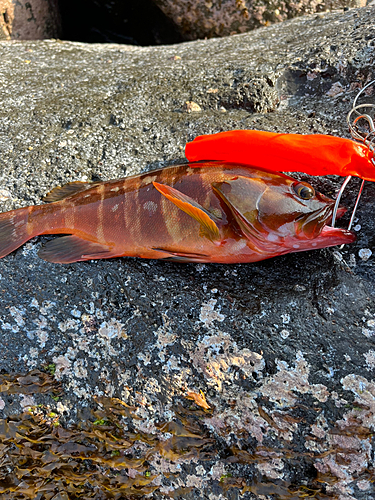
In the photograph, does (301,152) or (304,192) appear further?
(301,152)

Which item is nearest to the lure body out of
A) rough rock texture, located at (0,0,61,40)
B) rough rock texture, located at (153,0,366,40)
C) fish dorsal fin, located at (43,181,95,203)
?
fish dorsal fin, located at (43,181,95,203)

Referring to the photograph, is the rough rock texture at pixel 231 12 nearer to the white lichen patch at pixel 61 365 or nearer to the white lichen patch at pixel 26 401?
the white lichen patch at pixel 61 365

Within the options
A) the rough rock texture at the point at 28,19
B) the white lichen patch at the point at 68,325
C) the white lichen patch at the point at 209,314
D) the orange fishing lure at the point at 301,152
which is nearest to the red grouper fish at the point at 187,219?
the orange fishing lure at the point at 301,152

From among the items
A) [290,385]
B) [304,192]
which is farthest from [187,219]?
[290,385]

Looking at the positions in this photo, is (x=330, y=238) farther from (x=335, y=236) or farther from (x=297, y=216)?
(x=297, y=216)

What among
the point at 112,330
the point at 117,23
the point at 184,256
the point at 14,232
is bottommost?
the point at 112,330

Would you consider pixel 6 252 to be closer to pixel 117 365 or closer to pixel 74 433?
pixel 117 365

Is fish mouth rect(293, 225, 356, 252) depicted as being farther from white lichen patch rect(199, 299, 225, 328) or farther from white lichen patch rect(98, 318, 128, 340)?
white lichen patch rect(98, 318, 128, 340)
